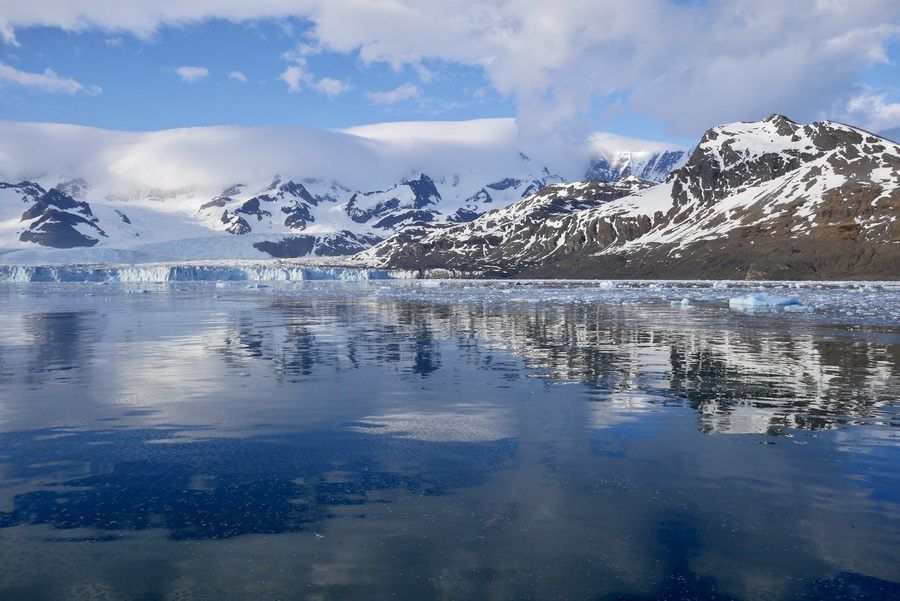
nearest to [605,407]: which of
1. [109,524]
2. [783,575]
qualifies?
[783,575]

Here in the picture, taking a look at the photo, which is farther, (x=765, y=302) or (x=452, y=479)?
(x=765, y=302)

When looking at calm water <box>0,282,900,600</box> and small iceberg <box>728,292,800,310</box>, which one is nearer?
calm water <box>0,282,900,600</box>

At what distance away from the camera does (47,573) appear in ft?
28.3

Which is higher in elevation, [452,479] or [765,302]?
[765,302]

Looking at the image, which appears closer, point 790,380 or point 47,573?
point 47,573

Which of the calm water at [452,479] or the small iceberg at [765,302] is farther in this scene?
the small iceberg at [765,302]

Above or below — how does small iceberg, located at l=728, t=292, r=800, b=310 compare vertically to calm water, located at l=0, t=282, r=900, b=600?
above

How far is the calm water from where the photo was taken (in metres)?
8.59

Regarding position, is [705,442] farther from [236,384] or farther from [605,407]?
[236,384]

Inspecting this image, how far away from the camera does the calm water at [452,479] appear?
859cm

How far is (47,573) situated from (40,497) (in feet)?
10.4

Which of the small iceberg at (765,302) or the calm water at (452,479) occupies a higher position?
the small iceberg at (765,302)

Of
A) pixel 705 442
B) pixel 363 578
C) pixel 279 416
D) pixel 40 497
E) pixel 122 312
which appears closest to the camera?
pixel 363 578

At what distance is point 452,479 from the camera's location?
12.2 m
